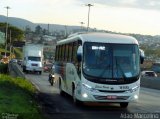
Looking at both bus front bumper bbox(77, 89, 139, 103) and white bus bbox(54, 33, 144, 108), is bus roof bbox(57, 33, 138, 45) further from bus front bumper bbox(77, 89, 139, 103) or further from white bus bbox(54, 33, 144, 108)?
bus front bumper bbox(77, 89, 139, 103)

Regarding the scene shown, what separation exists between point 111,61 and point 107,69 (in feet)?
1.20

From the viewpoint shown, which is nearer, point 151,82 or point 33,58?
point 151,82

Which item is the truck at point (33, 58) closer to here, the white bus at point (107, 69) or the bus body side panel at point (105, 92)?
the white bus at point (107, 69)

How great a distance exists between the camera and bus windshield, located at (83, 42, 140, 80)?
1864 centimetres

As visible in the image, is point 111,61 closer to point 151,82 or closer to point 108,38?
point 108,38

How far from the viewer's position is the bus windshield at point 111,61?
18.6 m

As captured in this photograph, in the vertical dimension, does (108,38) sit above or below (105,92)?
above

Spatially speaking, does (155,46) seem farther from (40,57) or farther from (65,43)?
(65,43)

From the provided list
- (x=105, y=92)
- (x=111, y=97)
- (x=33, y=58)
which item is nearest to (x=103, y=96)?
(x=105, y=92)

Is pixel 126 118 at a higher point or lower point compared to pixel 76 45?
lower

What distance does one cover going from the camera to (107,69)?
736 inches

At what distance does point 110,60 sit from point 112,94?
52.8 inches

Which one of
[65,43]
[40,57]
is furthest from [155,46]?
[65,43]

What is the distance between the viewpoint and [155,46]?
12038cm
